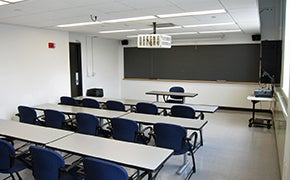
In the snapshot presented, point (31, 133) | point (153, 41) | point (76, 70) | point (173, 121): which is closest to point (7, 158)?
point (31, 133)

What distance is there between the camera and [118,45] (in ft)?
34.1

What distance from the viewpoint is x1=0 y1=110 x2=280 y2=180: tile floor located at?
12.2 feet

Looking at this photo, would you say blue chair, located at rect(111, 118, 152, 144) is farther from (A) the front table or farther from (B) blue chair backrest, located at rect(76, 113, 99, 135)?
(A) the front table

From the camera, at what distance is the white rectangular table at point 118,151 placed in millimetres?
2377

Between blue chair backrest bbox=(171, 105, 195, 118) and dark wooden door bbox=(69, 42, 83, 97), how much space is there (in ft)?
14.5

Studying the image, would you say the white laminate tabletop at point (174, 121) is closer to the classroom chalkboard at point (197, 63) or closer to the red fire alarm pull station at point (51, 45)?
the red fire alarm pull station at point (51, 45)

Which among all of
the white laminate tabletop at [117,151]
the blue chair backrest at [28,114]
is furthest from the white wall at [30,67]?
the white laminate tabletop at [117,151]

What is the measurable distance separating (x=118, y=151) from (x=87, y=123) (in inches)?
62.5

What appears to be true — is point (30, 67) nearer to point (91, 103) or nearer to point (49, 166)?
point (91, 103)

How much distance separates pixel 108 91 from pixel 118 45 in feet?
6.68

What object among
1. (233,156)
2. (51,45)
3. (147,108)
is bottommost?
(233,156)

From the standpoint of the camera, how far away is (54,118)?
4.46 m

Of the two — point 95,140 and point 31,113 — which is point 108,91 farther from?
point 95,140

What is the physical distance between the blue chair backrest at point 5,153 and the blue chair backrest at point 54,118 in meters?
1.52
